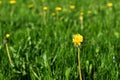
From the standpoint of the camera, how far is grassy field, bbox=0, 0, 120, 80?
2.16 m

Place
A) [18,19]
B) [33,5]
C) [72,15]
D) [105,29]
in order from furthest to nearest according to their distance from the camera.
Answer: [33,5] → [72,15] → [18,19] → [105,29]

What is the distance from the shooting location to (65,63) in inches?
89.0

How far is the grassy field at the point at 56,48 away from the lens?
7.09 ft

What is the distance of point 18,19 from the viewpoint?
381 cm

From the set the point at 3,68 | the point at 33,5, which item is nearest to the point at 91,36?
the point at 3,68

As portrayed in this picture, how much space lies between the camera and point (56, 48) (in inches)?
104

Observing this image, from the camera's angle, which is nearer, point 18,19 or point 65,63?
point 65,63

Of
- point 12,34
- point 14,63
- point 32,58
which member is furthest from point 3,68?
point 12,34

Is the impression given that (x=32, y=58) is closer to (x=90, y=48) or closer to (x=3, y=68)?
(x=3, y=68)

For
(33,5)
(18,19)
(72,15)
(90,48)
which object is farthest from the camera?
(33,5)

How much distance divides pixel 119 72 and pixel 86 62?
272 millimetres

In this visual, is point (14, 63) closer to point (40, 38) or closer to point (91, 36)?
point (40, 38)

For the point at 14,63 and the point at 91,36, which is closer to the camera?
the point at 14,63

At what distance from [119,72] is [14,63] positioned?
2.83 feet
